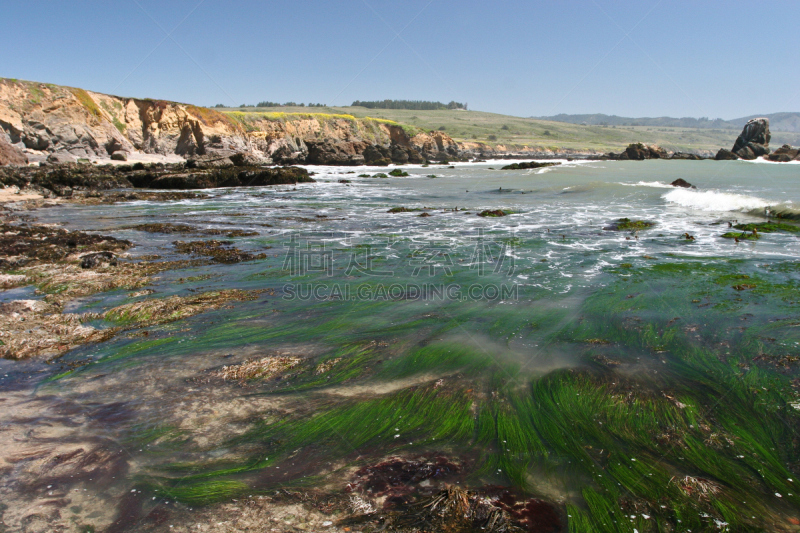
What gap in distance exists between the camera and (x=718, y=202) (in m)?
16.0

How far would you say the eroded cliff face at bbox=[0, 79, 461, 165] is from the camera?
108 feet

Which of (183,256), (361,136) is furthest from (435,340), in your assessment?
(361,136)

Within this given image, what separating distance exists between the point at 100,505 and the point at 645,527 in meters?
3.05

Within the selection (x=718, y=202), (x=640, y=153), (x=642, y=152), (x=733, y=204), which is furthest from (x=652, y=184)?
(x=642, y=152)

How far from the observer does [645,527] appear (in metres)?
2.40

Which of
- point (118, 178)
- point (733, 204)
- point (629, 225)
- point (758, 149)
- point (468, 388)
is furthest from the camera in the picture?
point (758, 149)

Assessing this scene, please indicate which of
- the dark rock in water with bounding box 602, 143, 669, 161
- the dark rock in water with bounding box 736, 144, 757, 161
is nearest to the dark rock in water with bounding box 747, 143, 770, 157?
the dark rock in water with bounding box 736, 144, 757, 161

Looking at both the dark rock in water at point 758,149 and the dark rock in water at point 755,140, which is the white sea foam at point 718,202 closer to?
the dark rock in water at point 755,140


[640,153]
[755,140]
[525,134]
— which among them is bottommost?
[640,153]

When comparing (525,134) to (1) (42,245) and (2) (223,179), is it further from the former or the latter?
(1) (42,245)

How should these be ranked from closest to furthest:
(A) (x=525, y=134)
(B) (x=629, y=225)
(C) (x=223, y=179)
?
(B) (x=629, y=225) → (C) (x=223, y=179) → (A) (x=525, y=134)

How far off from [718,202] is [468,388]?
16722mm

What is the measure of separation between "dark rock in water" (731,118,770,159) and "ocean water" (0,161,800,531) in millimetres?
62078

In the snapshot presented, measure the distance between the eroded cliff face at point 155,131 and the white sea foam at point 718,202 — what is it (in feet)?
118
